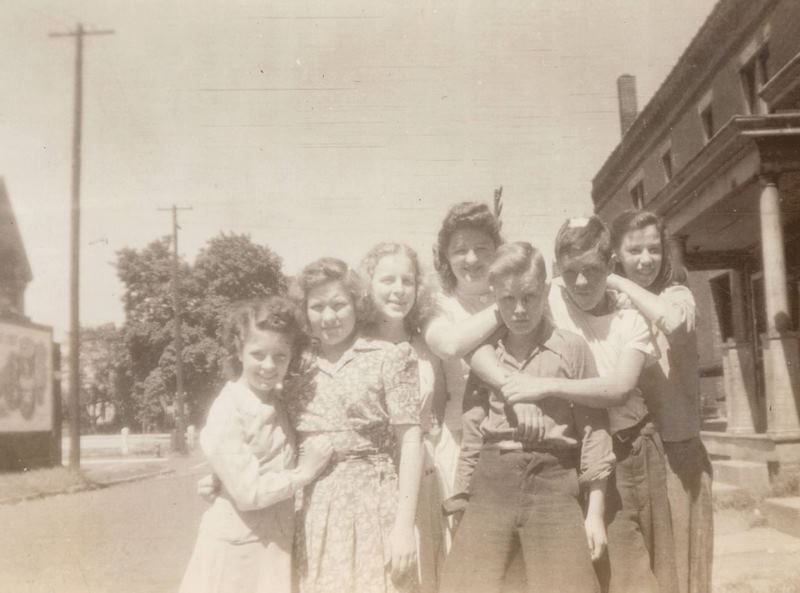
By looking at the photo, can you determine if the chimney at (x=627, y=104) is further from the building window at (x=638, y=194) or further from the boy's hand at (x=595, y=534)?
the boy's hand at (x=595, y=534)

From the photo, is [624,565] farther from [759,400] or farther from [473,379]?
[759,400]

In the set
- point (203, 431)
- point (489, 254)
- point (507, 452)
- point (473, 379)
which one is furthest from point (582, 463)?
point (203, 431)

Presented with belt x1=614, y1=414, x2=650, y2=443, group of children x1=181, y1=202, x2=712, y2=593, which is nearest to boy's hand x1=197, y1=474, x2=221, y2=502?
group of children x1=181, y1=202, x2=712, y2=593

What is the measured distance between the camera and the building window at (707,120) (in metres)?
14.9

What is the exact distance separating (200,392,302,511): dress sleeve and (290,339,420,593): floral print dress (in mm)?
138

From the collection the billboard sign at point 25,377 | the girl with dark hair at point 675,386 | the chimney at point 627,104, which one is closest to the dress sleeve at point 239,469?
the girl with dark hair at point 675,386

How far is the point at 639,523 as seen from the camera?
2678 millimetres

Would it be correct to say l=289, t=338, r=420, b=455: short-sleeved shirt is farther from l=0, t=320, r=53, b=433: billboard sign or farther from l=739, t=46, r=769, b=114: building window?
l=0, t=320, r=53, b=433: billboard sign

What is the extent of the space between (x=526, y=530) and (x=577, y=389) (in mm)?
478

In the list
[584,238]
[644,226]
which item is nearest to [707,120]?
[644,226]

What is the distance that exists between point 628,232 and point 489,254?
1.79 feet

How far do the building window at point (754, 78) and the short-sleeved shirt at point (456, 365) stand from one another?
11.6 m

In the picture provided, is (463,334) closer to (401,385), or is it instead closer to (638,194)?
(401,385)

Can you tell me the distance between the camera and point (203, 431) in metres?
2.79
